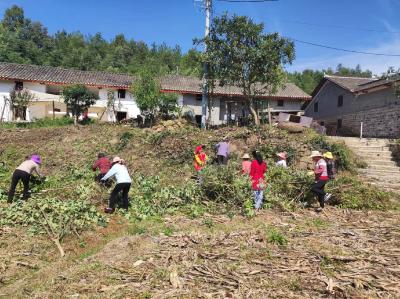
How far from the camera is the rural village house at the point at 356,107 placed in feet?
77.9

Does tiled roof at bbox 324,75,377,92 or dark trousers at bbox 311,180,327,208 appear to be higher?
tiled roof at bbox 324,75,377,92

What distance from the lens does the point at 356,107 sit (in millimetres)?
27656

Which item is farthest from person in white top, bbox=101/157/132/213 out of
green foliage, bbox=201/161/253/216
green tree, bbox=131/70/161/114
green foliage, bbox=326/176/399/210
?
Result: green tree, bbox=131/70/161/114

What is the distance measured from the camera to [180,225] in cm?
849

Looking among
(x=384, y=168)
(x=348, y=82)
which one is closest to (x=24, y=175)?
(x=384, y=168)

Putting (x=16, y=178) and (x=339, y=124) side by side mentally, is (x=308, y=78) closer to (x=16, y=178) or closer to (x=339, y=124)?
(x=339, y=124)

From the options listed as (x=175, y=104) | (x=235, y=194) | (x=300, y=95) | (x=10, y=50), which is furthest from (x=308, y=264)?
(x=10, y=50)

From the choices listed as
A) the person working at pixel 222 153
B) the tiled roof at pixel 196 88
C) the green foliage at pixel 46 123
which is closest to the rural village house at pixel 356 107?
the tiled roof at pixel 196 88

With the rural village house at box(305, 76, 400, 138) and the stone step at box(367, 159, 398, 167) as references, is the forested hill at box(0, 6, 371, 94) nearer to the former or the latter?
the rural village house at box(305, 76, 400, 138)

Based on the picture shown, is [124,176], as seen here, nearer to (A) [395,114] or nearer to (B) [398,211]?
(B) [398,211]

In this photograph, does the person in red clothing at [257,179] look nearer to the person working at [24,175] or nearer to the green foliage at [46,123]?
the person working at [24,175]

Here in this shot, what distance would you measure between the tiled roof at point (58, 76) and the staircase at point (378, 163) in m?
20.0

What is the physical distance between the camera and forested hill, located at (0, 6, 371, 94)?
5566 centimetres

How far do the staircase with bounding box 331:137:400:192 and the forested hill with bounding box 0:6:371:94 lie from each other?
3362cm
